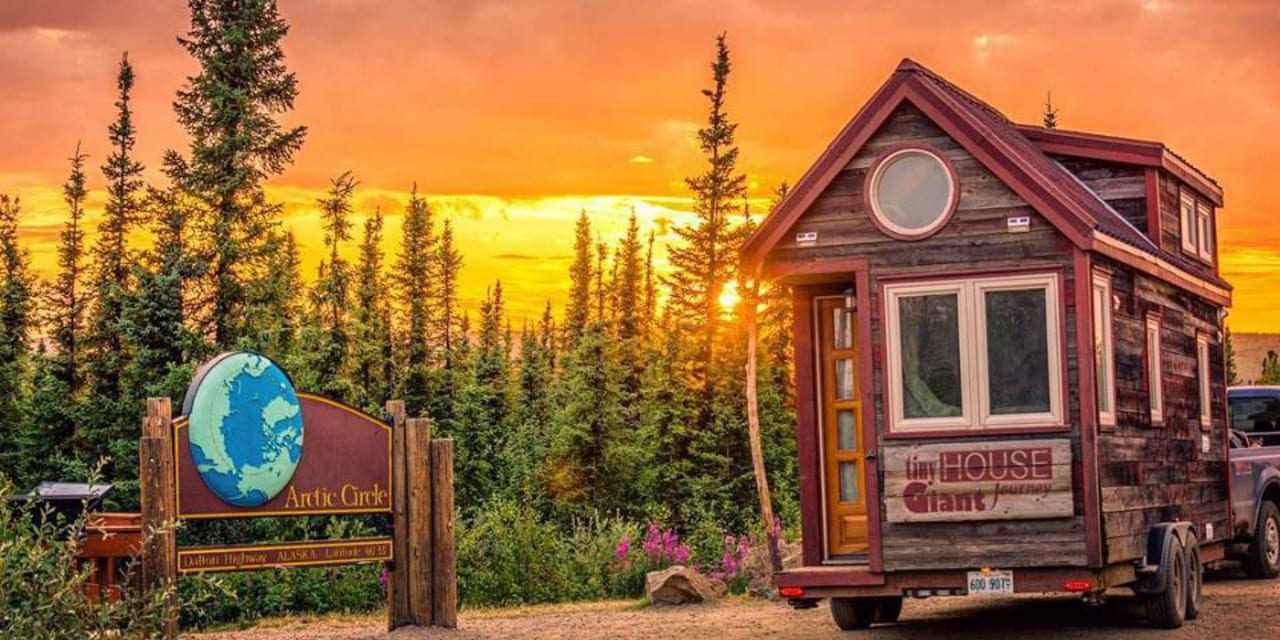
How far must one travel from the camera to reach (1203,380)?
19.6 m

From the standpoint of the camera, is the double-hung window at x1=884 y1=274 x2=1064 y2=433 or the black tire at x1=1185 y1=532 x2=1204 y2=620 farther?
the black tire at x1=1185 y1=532 x2=1204 y2=620

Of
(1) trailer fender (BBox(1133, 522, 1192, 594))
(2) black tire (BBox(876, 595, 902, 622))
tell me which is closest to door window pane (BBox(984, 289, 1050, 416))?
(1) trailer fender (BBox(1133, 522, 1192, 594))

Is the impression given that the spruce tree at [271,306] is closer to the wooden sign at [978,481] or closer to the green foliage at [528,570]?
the green foliage at [528,570]

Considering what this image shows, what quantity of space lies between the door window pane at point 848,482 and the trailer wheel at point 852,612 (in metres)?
1.28

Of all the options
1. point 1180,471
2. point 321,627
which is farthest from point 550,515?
point 1180,471

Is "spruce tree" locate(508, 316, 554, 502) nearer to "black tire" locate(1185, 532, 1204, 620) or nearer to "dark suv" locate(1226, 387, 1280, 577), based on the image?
"dark suv" locate(1226, 387, 1280, 577)

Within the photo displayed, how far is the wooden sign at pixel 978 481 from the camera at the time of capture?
14.3 metres

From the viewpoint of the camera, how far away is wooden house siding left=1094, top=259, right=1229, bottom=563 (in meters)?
15.1

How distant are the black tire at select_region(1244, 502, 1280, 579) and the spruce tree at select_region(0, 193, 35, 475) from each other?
3041 cm

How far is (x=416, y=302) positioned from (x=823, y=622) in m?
43.0

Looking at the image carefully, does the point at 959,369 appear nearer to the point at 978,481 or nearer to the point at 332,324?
the point at 978,481

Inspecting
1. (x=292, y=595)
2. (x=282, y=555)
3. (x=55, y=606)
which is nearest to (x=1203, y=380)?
(x=282, y=555)

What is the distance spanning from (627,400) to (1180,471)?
35.4 metres

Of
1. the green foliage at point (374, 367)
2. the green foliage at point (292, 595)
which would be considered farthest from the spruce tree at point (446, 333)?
the green foliage at point (292, 595)
